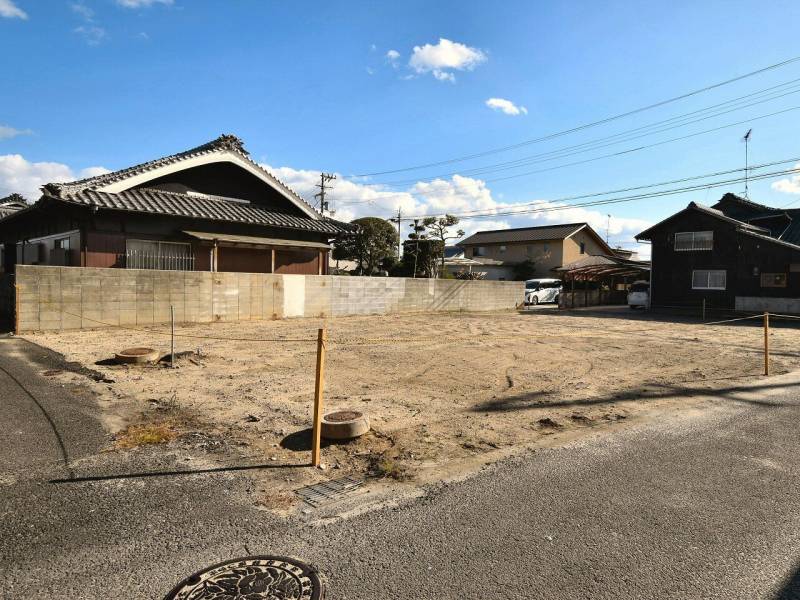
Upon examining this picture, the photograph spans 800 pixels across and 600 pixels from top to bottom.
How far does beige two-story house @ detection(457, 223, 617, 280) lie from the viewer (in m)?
41.2

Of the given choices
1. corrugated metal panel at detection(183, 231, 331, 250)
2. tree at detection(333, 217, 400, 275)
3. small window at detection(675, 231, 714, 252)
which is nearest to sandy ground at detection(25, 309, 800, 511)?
corrugated metal panel at detection(183, 231, 331, 250)

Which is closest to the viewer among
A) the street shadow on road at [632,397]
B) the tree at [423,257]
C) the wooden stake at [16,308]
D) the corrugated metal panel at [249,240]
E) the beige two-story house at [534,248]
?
the street shadow on road at [632,397]

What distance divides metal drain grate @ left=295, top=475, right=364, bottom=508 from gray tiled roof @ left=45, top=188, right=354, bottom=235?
13.4 meters

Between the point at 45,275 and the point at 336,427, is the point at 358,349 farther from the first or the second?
the point at 45,275

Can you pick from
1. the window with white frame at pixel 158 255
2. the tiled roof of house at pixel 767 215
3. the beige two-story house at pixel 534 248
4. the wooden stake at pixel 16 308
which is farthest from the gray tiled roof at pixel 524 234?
the wooden stake at pixel 16 308

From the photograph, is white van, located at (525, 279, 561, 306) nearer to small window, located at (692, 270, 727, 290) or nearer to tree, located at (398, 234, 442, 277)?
tree, located at (398, 234, 442, 277)

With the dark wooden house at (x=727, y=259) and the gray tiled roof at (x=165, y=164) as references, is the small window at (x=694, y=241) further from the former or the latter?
the gray tiled roof at (x=165, y=164)

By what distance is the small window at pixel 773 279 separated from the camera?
21.8 m

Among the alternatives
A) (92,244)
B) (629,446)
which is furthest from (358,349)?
(92,244)

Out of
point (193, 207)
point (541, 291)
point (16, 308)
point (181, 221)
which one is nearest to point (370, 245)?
point (541, 291)

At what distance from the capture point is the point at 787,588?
8.52 feet

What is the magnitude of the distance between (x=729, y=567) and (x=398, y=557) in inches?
75.9

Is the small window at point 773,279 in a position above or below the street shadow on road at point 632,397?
above

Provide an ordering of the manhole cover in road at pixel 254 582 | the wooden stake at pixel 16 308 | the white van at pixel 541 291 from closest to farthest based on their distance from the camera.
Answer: the manhole cover in road at pixel 254 582 → the wooden stake at pixel 16 308 → the white van at pixel 541 291
